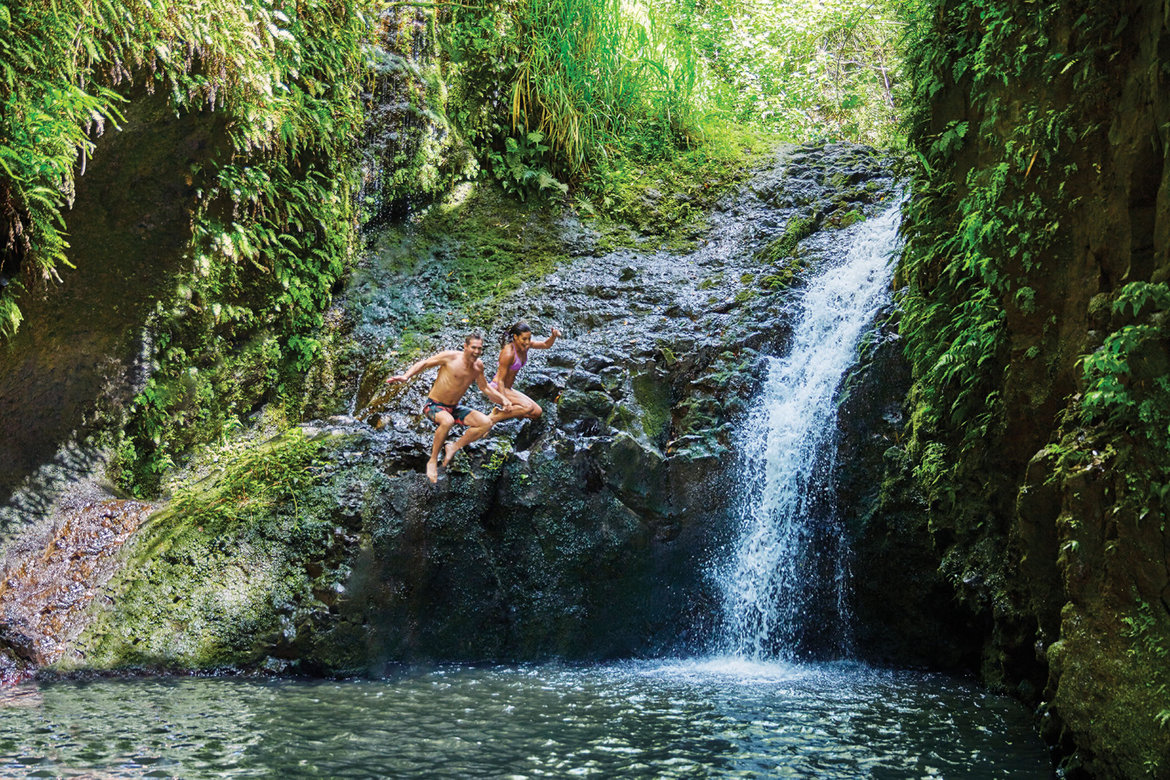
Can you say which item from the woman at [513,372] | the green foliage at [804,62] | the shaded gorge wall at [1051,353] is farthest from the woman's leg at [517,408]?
the green foliage at [804,62]

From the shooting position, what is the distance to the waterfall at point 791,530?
7.39 metres

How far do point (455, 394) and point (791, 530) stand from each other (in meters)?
3.22

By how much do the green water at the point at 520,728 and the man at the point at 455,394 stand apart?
1805 mm

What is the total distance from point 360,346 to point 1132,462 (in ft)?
23.9

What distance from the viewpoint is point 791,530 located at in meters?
7.52

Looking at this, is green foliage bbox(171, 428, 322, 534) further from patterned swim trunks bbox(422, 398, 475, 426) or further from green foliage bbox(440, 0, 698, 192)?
green foliage bbox(440, 0, 698, 192)

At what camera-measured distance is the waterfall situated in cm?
739

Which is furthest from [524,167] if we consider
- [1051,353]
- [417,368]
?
[1051,353]

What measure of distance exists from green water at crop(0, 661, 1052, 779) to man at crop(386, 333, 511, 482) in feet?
5.92

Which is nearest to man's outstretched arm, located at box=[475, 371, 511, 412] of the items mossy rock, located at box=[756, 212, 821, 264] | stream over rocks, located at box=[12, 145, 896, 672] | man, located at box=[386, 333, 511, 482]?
man, located at box=[386, 333, 511, 482]

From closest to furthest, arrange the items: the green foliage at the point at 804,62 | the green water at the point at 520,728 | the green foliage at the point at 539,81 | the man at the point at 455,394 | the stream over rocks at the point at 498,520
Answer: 1. the green water at the point at 520,728
2. the stream over rocks at the point at 498,520
3. the man at the point at 455,394
4. the green foliage at the point at 539,81
5. the green foliage at the point at 804,62

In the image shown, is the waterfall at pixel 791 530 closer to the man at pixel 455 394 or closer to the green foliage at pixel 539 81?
the man at pixel 455 394

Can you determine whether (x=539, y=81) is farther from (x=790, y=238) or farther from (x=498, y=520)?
(x=498, y=520)

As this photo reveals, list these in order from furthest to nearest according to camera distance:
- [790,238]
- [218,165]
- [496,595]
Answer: [790,238] → [218,165] → [496,595]
